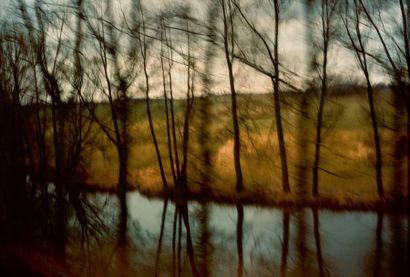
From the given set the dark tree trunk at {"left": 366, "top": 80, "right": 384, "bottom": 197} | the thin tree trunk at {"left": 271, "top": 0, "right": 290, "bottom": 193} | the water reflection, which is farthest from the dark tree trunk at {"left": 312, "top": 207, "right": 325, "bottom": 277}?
the dark tree trunk at {"left": 366, "top": 80, "right": 384, "bottom": 197}

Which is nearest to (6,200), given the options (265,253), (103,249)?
(103,249)

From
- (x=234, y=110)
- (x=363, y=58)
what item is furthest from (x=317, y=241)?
(x=363, y=58)

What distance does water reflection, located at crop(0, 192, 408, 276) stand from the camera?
5.14 ft

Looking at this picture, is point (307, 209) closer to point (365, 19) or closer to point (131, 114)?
point (365, 19)

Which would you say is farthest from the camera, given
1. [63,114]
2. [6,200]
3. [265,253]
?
[6,200]

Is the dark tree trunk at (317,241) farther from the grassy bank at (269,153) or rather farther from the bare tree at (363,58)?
the bare tree at (363,58)

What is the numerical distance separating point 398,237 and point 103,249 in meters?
1.53

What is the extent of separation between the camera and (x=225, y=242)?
1.88 m

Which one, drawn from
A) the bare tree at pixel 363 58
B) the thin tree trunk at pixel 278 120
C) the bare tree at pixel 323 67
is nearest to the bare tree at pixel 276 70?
the thin tree trunk at pixel 278 120

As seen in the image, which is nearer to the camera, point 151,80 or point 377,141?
point 377,141

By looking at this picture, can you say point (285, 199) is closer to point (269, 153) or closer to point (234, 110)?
point (269, 153)

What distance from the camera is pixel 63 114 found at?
2.44m

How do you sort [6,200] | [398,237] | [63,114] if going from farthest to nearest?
[6,200] < [63,114] < [398,237]

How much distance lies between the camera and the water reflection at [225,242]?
157cm
